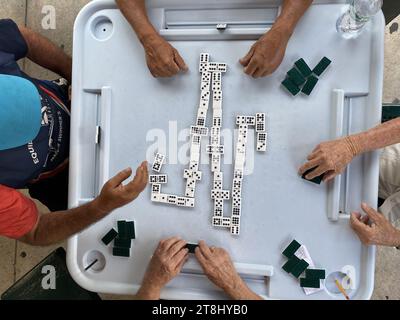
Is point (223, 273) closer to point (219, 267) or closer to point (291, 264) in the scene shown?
point (219, 267)

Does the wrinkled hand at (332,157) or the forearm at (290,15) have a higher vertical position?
the forearm at (290,15)

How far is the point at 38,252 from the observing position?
6.89ft

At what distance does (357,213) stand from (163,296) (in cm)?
70

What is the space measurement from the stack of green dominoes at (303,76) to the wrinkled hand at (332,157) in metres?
0.19

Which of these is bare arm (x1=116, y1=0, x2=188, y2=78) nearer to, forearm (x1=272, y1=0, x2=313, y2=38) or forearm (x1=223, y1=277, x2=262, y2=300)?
forearm (x1=272, y1=0, x2=313, y2=38)

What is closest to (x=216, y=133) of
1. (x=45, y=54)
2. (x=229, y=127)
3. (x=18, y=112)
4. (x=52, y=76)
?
(x=229, y=127)

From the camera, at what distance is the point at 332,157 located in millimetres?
1150

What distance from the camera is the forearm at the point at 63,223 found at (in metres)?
1.22

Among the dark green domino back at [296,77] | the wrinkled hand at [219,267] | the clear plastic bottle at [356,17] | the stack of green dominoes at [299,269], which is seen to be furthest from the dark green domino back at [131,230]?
the clear plastic bottle at [356,17]

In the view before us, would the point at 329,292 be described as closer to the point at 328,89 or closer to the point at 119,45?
the point at 328,89

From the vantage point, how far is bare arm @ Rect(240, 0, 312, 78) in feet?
3.91

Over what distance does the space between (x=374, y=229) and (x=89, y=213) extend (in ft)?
2.94

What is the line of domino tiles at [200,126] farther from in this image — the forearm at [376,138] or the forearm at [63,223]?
the forearm at [376,138]
